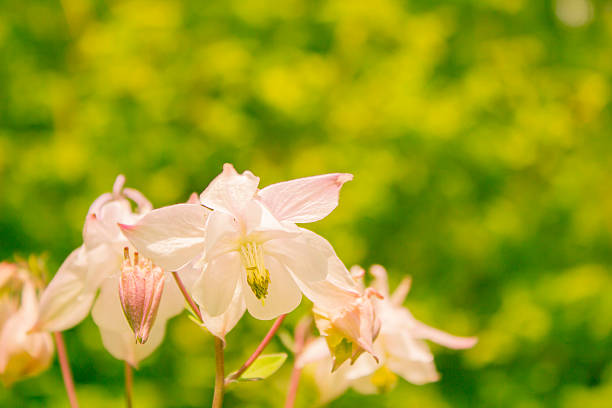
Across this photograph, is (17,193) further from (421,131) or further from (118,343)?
(118,343)

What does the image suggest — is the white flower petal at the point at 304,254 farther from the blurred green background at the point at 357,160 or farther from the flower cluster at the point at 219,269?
the blurred green background at the point at 357,160

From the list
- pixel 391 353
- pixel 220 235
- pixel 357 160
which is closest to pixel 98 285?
pixel 220 235

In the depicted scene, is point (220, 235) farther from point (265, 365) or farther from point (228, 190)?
point (265, 365)

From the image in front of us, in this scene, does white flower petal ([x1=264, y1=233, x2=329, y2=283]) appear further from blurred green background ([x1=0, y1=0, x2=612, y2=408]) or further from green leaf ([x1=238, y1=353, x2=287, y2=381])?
blurred green background ([x1=0, y1=0, x2=612, y2=408])

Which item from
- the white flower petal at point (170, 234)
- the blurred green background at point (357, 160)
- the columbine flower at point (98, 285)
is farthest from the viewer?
the blurred green background at point (357, 160)

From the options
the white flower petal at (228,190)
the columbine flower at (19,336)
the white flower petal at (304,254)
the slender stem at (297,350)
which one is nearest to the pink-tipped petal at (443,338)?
the slender stem at (297,350)

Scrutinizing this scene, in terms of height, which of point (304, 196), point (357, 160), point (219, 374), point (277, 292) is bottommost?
point (219, 374)
